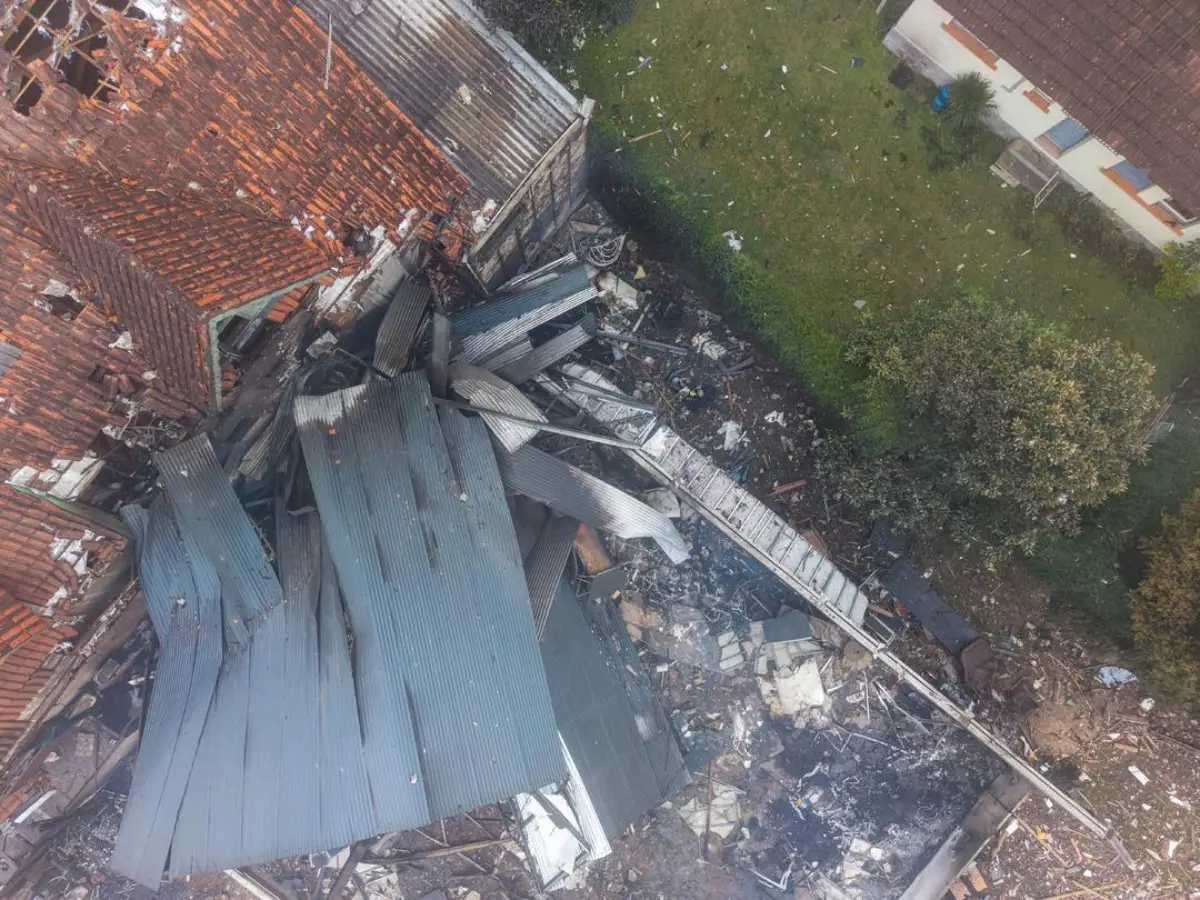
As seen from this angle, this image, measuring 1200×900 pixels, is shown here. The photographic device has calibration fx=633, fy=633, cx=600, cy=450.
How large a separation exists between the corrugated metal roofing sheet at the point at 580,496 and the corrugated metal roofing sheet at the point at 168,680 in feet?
18.9

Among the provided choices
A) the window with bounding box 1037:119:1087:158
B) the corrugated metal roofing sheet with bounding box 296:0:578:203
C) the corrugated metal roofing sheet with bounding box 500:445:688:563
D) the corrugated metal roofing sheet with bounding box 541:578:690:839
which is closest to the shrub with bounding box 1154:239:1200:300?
the window with bounding box 1037:119:1087:158

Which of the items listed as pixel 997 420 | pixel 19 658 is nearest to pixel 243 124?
pixel 19 658

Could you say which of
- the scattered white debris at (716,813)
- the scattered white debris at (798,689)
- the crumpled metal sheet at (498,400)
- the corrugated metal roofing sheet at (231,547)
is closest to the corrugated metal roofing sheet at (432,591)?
the crumpled metal sheet at (498,400)

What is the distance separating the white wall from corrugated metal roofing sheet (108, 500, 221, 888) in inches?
729

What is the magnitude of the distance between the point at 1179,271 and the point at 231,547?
20.3 metres

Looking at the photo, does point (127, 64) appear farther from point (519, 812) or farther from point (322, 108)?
point (519, 812)

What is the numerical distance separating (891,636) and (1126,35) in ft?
42.7

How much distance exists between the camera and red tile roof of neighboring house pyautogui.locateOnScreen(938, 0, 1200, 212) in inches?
476

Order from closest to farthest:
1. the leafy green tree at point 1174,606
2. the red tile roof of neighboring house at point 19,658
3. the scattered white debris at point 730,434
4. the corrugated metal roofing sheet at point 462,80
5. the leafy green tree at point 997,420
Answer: the red tile roof of neighboring house at point 19,658 → the leafy green tree at point 997,420 → the leafy green tree at point 1174,606 → the corrugated metal roofing sheet at point 462,80 → the scattered white debris at point 730,434

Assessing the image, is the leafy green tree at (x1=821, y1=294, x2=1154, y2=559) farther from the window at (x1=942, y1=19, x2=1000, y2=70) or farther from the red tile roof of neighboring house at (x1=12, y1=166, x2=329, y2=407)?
the red tile roof of neighboring house at (x1=12, y1=166, x2=329, y2=407)

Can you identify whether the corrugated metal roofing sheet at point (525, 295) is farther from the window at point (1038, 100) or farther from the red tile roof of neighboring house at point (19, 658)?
the window at point (1038, 100)

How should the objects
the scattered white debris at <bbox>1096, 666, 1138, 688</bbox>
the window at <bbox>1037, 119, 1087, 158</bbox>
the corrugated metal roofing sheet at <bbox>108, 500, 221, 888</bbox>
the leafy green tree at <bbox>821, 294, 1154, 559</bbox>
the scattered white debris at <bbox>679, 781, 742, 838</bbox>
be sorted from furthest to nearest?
the scattered white debris at <bbox>679, 781, 742, 838</bbox>, the scattered white debris at <bbox>1096, 666, 1138, 688</bbox>, the window at <bbox>1037, 119, 1087, 158</bbox>, the leafy green tree at <bbox>821, 294, 1154, 559</bbox>, the corrugated metal roofing sheet at <bbox>108, 500, 221, 888</bbox>

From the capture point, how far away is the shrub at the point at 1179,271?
13625 mm

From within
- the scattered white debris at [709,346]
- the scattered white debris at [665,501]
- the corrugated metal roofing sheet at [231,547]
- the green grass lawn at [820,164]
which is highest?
the green grass lawn at [820,164]
